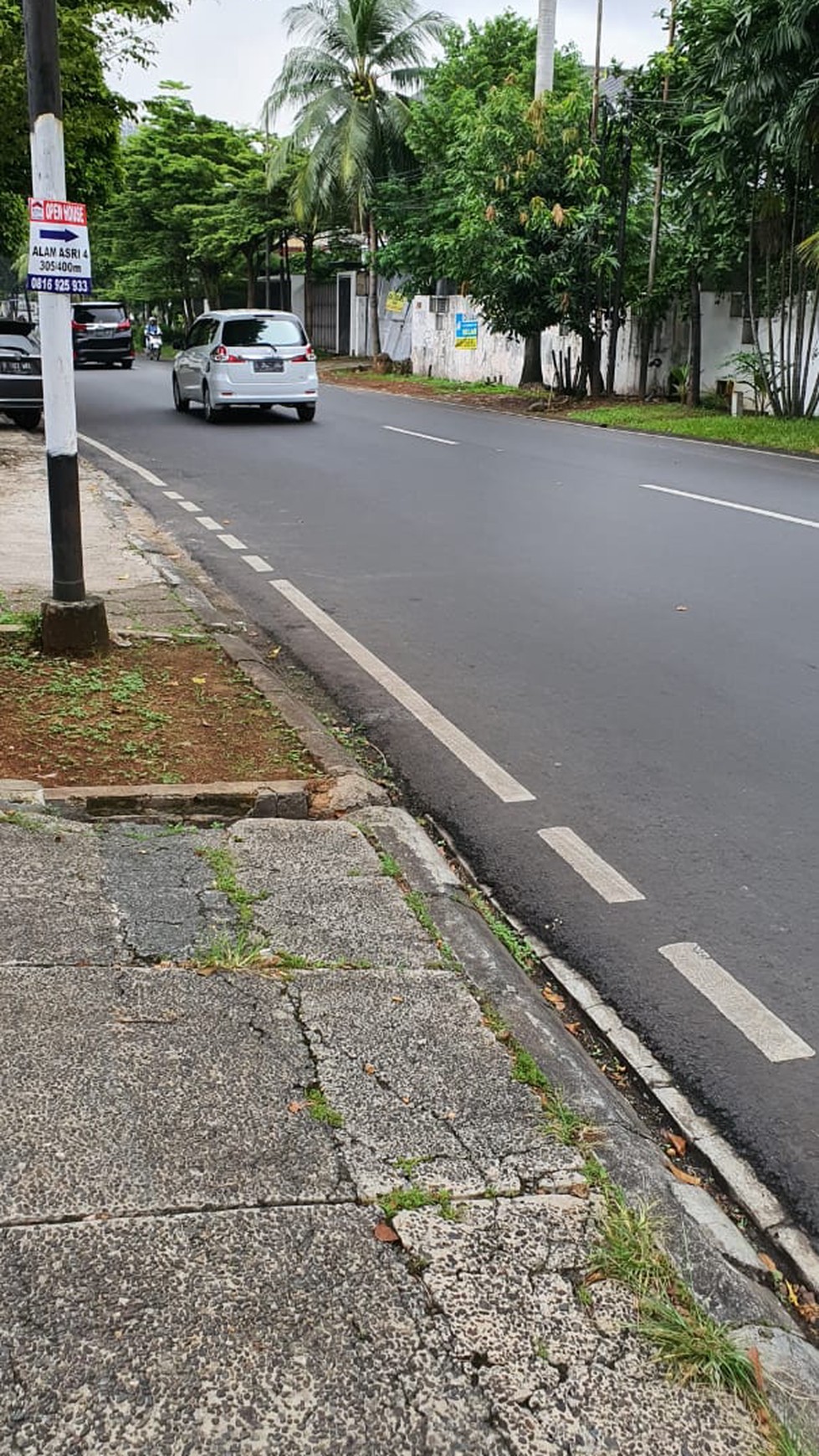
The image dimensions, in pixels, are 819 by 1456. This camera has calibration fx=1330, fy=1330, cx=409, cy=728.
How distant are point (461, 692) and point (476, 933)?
102 inches

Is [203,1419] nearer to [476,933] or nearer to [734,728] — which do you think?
[476,933]

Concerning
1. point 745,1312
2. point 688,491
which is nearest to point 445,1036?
point 745,1312

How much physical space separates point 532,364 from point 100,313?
46.7 ft

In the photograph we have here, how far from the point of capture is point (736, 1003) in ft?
12.2

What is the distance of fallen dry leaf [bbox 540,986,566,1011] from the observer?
379cm

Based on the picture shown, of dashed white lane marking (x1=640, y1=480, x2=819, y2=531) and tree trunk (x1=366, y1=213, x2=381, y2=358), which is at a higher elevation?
tree trunk (x1=366, y1=213, x2=381, y2=358)

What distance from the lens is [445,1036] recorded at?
3398 mm

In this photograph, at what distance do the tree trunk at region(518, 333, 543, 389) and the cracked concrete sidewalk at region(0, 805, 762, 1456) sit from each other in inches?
1101

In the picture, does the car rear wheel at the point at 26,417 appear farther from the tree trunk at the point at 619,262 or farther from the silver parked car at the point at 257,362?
the tree trunk at the point at 619,262

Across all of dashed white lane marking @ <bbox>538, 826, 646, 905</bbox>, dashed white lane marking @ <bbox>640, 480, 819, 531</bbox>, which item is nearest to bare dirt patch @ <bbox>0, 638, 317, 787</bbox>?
dashed white lane marking @ <bbox>538, 826, 646, 905</bbox>

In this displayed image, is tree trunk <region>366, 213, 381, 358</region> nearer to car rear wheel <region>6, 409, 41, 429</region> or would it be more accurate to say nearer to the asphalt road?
car rear wheel <region>6, 409, 41, 429</region>

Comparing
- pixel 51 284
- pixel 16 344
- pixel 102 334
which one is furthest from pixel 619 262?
pixel 51 284

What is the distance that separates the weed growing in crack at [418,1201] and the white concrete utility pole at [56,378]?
4356 mm

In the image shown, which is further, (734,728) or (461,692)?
(461,692)
